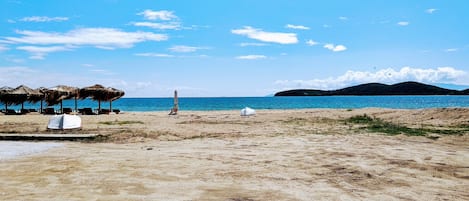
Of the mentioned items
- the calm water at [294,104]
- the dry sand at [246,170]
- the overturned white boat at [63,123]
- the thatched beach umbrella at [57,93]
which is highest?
the thatched beach umbrella at [57,93]

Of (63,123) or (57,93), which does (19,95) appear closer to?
(57,93)

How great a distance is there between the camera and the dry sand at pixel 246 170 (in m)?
5.48

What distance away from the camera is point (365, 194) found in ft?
17.9

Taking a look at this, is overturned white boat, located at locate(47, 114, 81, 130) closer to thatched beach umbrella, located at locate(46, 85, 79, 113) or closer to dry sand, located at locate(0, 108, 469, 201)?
dry sand, located at locate(0, 108, 469, 201)

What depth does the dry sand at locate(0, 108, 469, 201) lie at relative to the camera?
18.0 ft

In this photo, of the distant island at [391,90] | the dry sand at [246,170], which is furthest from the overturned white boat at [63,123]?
the distant island at [391,90]

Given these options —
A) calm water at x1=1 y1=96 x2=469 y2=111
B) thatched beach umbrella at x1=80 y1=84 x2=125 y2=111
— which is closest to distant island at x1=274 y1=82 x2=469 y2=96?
calm water at x1=1 y1=96 x2=469 y2=111

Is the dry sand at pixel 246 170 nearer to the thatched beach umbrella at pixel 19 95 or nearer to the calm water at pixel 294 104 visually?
the thatched beach umbrella at pixel 19 95

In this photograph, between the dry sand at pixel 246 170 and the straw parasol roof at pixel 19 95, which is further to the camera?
the straw parasol roof at pixel 19 95

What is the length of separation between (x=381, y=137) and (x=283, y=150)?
400 cm

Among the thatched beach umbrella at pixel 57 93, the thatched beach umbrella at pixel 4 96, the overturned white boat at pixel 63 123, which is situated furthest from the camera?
the thatched beach umbrella at pixel 57 93

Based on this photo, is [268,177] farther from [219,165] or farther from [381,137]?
[381,137]

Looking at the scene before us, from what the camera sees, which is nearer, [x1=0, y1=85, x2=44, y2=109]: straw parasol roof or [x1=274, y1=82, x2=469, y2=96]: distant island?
[x1=0, y1=85, x2=44, y2=109]: straw parasol roof

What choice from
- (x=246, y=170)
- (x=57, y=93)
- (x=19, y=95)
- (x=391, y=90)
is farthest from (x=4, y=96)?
(x=391, y=90)
